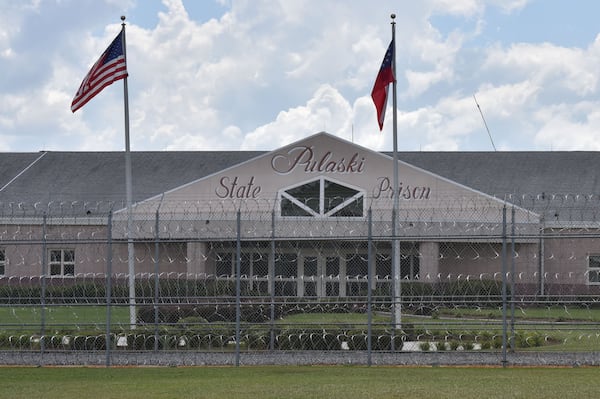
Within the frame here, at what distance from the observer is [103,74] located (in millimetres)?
26594

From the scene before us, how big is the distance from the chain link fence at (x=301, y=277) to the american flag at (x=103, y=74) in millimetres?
3582

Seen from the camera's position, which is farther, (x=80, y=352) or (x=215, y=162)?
(x=215, y=162)

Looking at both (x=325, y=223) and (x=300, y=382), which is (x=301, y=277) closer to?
(x=300, y=382)

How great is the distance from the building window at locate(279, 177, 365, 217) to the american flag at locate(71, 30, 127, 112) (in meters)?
14.2

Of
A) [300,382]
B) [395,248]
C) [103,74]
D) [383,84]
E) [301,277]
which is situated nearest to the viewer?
[300,382]

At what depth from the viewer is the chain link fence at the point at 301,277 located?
23.2 meters

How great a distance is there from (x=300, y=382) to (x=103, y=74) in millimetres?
11550

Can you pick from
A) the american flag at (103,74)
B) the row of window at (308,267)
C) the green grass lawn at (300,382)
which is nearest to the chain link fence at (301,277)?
the row of window at (308,267)

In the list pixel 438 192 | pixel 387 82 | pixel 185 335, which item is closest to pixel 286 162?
pixel 438 192

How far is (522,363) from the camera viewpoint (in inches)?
821

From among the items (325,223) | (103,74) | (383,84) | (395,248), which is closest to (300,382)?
(395,248)

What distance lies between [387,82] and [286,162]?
1484 cm

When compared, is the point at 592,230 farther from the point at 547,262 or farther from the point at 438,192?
the point at 438,192

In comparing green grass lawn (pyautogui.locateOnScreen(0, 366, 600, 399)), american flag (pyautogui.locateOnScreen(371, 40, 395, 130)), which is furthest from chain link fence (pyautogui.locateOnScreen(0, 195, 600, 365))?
american flag (pyautogui.locateOnScreen(371, 40, 395, 130))
